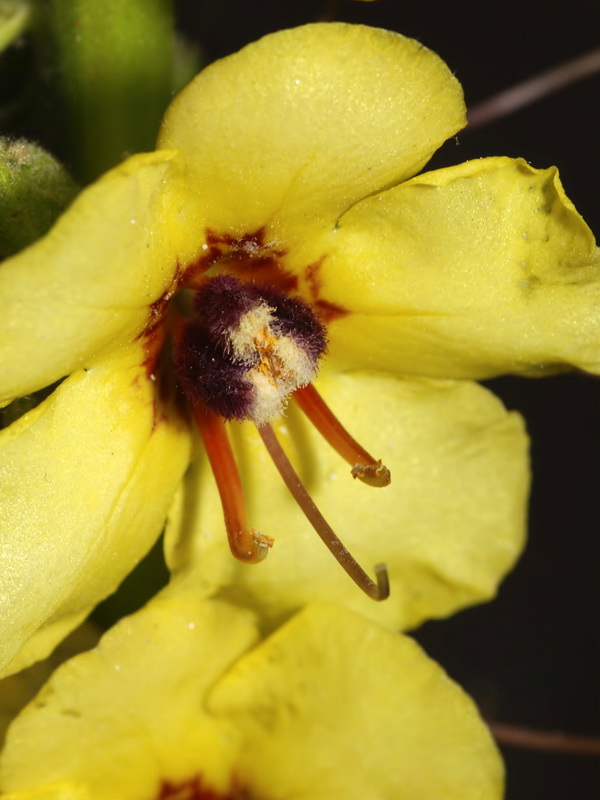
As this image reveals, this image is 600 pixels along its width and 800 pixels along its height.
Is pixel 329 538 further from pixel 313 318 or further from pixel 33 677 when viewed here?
pixel 33 677

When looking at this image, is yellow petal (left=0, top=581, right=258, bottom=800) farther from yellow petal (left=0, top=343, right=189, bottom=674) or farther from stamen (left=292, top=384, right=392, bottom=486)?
stamen (left=292, top=384, right=392, bottom=486)

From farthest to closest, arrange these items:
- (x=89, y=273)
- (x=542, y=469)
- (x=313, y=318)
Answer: (x=542, y=469)
(x=313, y=318)
(x=89, y=273)

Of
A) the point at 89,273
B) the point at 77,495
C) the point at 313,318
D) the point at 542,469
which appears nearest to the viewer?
the point at 89,273

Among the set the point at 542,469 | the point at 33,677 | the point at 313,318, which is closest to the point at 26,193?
the point at 313,318

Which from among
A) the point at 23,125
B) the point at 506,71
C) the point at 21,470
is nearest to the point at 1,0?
the point at 23,125

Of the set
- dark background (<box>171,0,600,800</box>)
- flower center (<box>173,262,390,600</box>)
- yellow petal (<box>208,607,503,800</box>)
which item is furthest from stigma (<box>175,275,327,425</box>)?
dark background (<box>171,0,600,800</box>)

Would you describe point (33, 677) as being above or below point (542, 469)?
above

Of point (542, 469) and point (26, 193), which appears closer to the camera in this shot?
point (26, 193)
